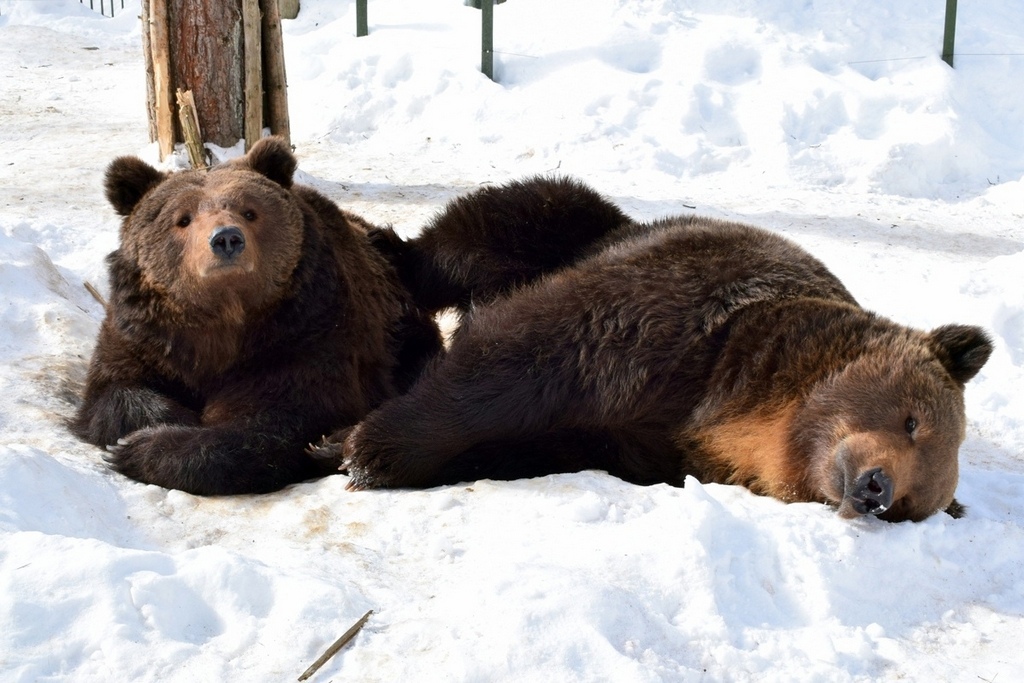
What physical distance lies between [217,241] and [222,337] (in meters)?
0.54

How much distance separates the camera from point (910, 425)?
14.0 ft

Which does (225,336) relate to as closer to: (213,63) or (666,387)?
(666,387)

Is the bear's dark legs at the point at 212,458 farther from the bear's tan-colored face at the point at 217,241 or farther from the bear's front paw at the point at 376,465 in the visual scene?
the bear's tan-colored face at the point at 217,241

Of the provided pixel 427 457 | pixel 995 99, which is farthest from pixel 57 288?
pixel 995 99

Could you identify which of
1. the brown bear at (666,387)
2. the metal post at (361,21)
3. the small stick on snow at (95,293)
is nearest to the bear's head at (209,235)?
the brown bear at (666,387)

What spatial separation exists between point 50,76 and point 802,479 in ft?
40.0

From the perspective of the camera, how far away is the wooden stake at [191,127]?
8.59 m

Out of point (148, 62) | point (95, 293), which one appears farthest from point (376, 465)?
point (148, 62)

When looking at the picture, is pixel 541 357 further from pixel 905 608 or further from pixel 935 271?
pixel 935 271

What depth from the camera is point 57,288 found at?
6.52 meters

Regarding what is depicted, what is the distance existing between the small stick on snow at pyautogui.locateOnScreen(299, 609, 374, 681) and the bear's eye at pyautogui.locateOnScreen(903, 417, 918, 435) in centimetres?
229

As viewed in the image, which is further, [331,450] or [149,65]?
[149,65]

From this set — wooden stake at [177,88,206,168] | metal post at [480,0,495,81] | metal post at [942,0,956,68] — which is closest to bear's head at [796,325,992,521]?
wooden stake at [177,88,206,168]

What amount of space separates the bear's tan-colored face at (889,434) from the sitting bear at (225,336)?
7.13ft
